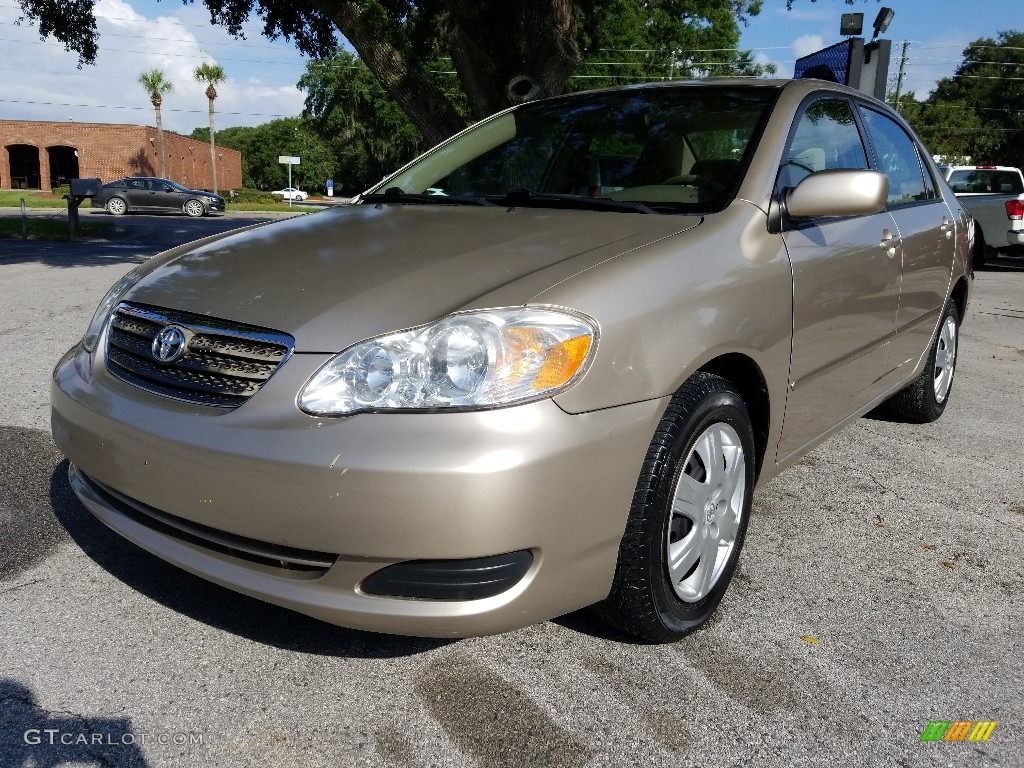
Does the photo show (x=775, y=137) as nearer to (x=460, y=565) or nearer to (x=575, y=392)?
(x=575, y=392)

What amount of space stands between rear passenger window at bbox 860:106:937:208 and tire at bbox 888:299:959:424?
2.31ft

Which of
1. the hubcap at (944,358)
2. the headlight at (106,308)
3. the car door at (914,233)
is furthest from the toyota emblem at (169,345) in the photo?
the hubcap at (944,358)

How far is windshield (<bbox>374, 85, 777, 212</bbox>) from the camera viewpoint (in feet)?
9.37

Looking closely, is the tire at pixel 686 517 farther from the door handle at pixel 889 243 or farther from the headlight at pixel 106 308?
the headlight at pixel 106 308

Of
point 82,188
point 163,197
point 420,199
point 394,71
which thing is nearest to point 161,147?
point 163,197

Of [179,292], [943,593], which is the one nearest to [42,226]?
[179,292]

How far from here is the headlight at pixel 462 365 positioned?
6.12 ft

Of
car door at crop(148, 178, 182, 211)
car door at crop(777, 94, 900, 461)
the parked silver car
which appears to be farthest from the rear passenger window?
car door at crop(148, 178, 182, 211)

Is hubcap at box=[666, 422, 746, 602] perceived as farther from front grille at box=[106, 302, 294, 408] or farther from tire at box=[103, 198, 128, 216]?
tire at box=[103, 198, 128, 216]

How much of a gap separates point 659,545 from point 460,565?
56 centimetres

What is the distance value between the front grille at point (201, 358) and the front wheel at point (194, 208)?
29592 mm

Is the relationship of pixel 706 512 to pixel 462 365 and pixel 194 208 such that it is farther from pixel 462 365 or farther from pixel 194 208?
pixel 194 208

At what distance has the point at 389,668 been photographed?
7.25 ft

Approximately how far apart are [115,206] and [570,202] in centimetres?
2977
